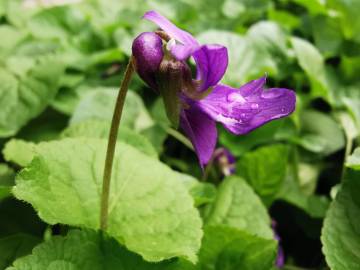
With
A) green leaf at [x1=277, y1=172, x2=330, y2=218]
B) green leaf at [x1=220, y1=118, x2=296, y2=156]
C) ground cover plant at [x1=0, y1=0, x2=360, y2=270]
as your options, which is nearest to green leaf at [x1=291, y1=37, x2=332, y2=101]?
ground cover plant at [x1=0, y1=0, x2=360, y2=270]

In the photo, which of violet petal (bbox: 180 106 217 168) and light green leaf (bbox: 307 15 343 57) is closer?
violet petal (bbox: 180 106 217 168)

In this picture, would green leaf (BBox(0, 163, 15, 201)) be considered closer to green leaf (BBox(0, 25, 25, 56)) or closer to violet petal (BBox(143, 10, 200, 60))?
violet petal (BBox(143, 10, 200, 60))

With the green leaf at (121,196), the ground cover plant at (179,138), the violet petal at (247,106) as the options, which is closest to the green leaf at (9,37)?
the ground cover plant at (179,138)

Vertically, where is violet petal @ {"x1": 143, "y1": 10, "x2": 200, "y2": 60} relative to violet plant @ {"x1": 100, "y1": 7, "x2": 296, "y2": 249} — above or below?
above

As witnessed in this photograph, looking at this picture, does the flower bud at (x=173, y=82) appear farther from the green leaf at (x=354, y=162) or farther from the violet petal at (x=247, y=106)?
the green leaf at (x=354, y=162)

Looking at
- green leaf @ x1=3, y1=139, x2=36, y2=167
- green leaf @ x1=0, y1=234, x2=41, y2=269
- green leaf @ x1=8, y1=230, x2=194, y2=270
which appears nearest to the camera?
green leaf @ x1=8, y1=230, x2=194, y2=270

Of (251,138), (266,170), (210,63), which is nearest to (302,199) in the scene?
(266,170)

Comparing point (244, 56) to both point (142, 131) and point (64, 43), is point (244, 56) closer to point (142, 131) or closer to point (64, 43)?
point (142, 131)

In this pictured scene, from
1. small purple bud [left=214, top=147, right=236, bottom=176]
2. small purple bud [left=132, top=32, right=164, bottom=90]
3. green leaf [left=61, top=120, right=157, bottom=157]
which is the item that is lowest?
small purple bud [left=214, top=147, right=236, bottom=176]
